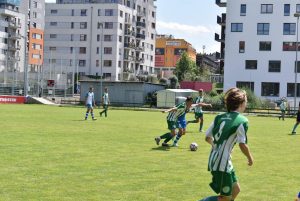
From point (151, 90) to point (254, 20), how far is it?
813 inches

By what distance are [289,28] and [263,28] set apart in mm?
3724

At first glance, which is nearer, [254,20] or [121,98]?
[121,98]

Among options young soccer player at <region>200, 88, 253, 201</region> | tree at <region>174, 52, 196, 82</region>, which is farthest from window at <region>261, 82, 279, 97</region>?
young soccer player at <region>200, 88, 253, 201</region>

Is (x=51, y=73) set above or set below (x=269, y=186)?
above

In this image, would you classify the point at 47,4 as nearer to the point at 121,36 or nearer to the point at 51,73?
the point at 121,36

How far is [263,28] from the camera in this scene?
3093 inches

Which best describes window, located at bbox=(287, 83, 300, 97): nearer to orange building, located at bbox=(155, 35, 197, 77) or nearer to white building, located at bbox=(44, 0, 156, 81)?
white building, located at bbox=(44, 0, 156, 81)

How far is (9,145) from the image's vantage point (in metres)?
16.5

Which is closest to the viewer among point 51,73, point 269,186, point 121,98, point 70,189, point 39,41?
point 70,189

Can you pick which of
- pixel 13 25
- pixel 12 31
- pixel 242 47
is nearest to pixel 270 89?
pixel 242 47

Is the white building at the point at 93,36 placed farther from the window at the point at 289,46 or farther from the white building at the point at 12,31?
the window at the point at 289,46

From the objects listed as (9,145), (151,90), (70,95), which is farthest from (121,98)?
(9,145)

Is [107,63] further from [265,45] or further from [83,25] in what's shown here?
[265,45]

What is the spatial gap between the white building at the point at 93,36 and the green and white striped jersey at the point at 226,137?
101 m
